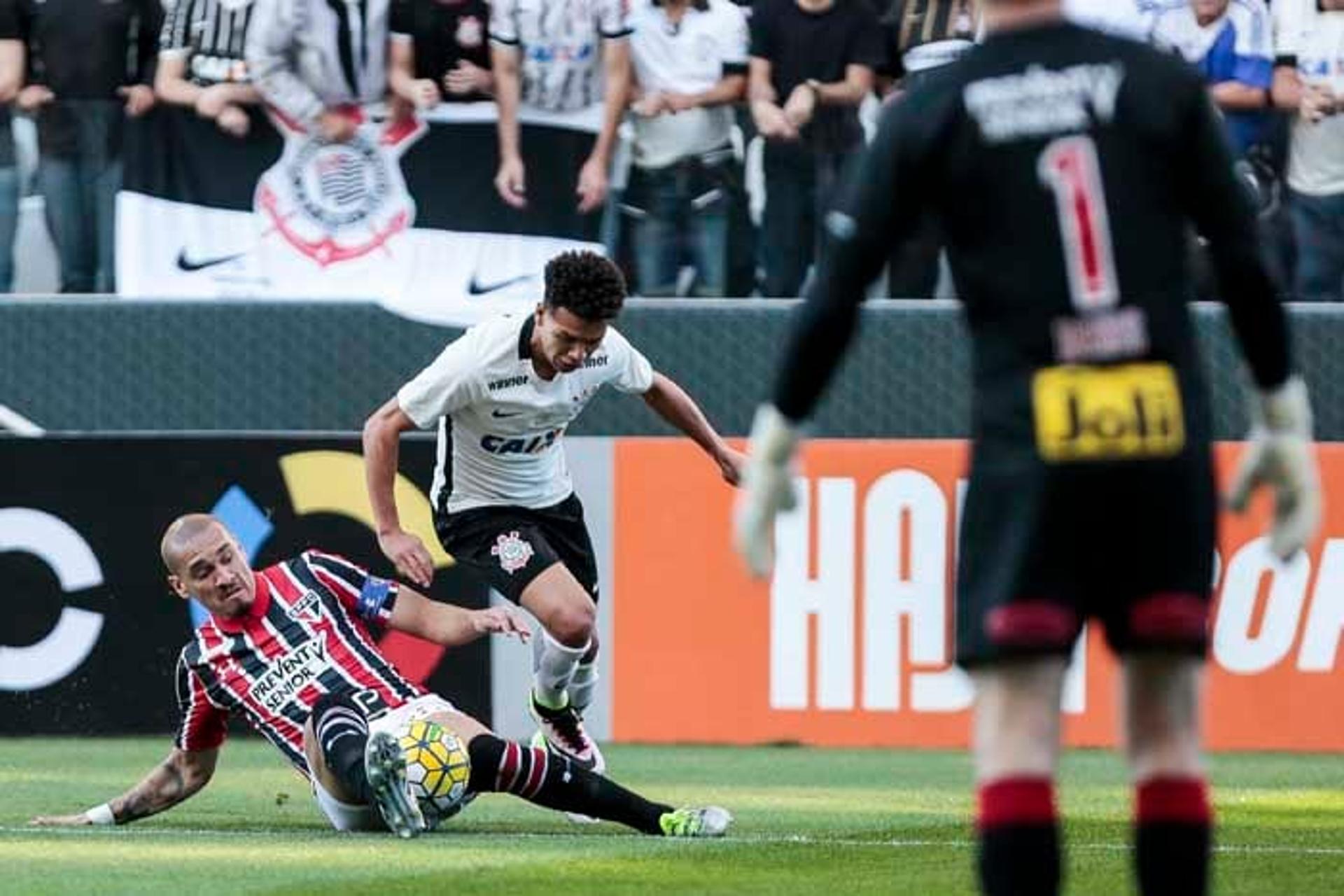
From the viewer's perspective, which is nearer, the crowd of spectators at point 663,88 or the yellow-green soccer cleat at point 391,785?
the yellow-green soccer cleat at point 391,785

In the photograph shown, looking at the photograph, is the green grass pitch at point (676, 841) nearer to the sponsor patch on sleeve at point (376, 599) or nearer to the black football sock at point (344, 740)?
the black football sock at point (344, 740)

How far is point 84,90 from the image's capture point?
1351 centimetres

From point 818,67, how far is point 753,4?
437 mm

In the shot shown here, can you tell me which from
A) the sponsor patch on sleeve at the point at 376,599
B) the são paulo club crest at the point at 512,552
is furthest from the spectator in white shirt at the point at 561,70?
the sponsor patch on sleeve at the point at 376,599

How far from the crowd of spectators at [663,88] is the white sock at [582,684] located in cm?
374

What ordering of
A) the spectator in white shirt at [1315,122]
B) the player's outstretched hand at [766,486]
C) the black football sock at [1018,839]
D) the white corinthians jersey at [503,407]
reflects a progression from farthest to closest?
the spectator in white shirt at [1315,122], the white corinthians jersey at [503,407], the player's outstretched hand at [766,486], the black football sock at [1018,839]

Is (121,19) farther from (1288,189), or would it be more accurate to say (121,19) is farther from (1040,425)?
(1040,425)

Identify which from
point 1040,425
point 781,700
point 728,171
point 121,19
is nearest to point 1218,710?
point 781,700

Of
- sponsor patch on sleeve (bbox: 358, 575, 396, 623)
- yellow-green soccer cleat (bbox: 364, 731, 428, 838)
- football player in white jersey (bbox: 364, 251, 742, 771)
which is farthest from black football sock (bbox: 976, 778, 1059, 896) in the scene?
sponsor patch on sleeve (bbox: 358, 575, 396, 623)

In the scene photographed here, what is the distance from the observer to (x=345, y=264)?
13719 millimetres

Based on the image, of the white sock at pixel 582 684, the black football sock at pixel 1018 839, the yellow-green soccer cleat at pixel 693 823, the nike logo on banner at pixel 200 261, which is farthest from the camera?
the nike logo on banner at pixel 200 261

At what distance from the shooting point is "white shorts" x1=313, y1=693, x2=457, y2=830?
8922 mm

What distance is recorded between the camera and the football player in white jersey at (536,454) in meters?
9.29

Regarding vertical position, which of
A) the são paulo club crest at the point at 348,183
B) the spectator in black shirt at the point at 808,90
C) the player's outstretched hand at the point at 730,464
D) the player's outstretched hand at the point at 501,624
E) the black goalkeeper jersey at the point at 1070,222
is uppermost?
the black goalkeeper jersey at the point at 1070,222
